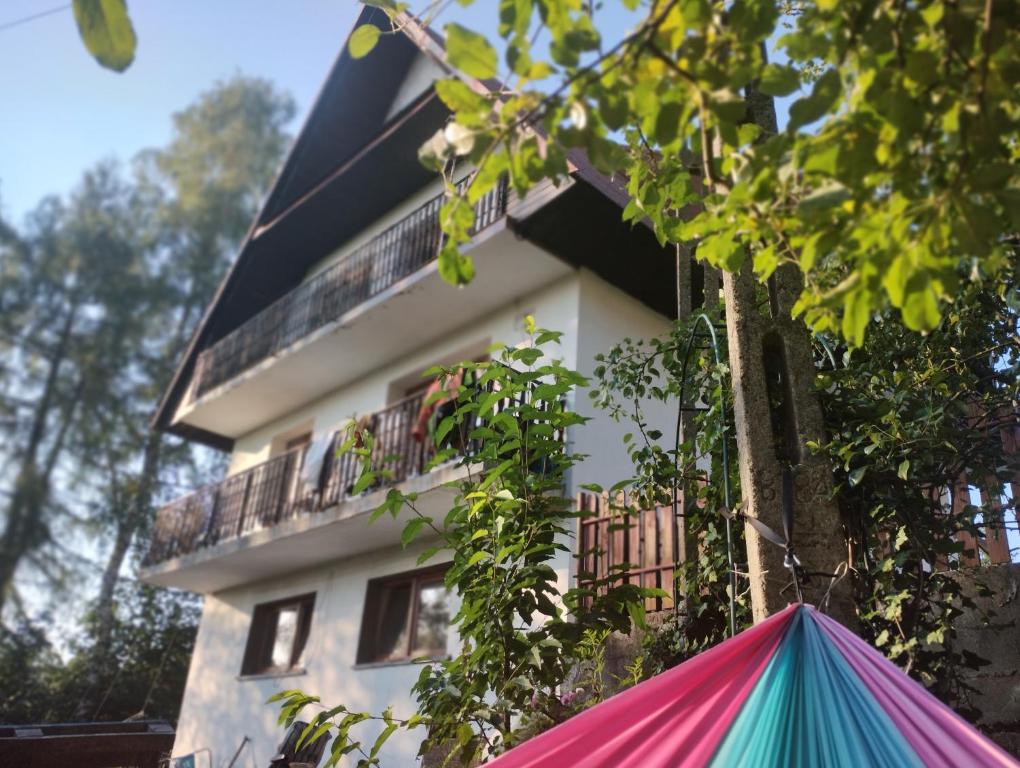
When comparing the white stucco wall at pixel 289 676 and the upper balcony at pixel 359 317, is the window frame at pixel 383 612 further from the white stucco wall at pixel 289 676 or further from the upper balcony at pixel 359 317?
the upper balcony at pixel 359 317

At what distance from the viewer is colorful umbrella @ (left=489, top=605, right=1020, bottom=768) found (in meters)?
1.77

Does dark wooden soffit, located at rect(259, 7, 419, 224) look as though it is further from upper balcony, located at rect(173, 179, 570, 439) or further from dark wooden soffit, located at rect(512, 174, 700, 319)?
dark wooden soffit, located at rect(512, 174, 700, 319)

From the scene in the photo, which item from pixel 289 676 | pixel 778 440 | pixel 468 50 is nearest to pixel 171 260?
pixel 289 676

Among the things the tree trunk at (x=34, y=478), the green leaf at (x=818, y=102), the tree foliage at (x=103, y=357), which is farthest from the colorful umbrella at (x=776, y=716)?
the tree trunk at (x=34, y=478)

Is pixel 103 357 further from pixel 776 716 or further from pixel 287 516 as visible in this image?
pixel 776 716

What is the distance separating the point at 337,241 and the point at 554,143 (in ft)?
39.7

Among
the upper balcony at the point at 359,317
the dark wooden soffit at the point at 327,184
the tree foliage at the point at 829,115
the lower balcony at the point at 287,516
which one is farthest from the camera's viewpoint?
the dark wooden soffit at the point at 327,184

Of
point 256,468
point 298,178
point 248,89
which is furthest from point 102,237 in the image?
point 256,468

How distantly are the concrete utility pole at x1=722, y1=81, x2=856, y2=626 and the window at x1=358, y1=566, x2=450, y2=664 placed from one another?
239 inches

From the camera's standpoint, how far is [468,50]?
1.64m

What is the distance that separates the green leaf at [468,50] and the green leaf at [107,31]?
0.63m

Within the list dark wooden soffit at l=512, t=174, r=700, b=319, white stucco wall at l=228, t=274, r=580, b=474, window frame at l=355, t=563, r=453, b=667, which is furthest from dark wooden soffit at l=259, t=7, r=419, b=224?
window frame at l=355, t=563, r=453, b=667

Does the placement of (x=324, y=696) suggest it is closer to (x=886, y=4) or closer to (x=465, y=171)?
(x=465, y=171)

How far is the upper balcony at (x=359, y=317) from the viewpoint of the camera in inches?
345
